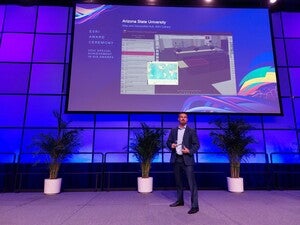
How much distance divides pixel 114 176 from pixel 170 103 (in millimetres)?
1986

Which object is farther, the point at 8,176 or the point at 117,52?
the point at 117,52

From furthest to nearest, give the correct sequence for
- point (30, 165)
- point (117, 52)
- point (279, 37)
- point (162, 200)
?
point (279, 37) → point (117, 52) → point (30, 165) → point (162, 200)

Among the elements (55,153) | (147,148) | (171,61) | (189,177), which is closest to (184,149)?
(189,177)

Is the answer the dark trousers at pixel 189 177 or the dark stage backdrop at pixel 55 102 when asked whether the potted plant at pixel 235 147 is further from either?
the dark trousers at pixel 189 177

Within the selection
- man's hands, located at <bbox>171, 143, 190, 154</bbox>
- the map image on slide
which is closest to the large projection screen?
the map image on slide

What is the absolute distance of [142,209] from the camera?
9.20 ft

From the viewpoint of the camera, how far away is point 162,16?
16.0 feet

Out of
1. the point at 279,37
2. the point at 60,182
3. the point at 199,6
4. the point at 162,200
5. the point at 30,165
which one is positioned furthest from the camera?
the point at 279,37

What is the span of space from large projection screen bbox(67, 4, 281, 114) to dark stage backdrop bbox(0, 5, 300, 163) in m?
0.55

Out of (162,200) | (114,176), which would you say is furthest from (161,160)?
(162,200)

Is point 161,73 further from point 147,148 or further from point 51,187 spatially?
point 51,187

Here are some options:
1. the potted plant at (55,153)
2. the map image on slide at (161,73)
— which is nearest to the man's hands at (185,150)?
the map image on slide at (161,73)

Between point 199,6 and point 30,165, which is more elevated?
point 199,6

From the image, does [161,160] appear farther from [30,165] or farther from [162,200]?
[30,165]
